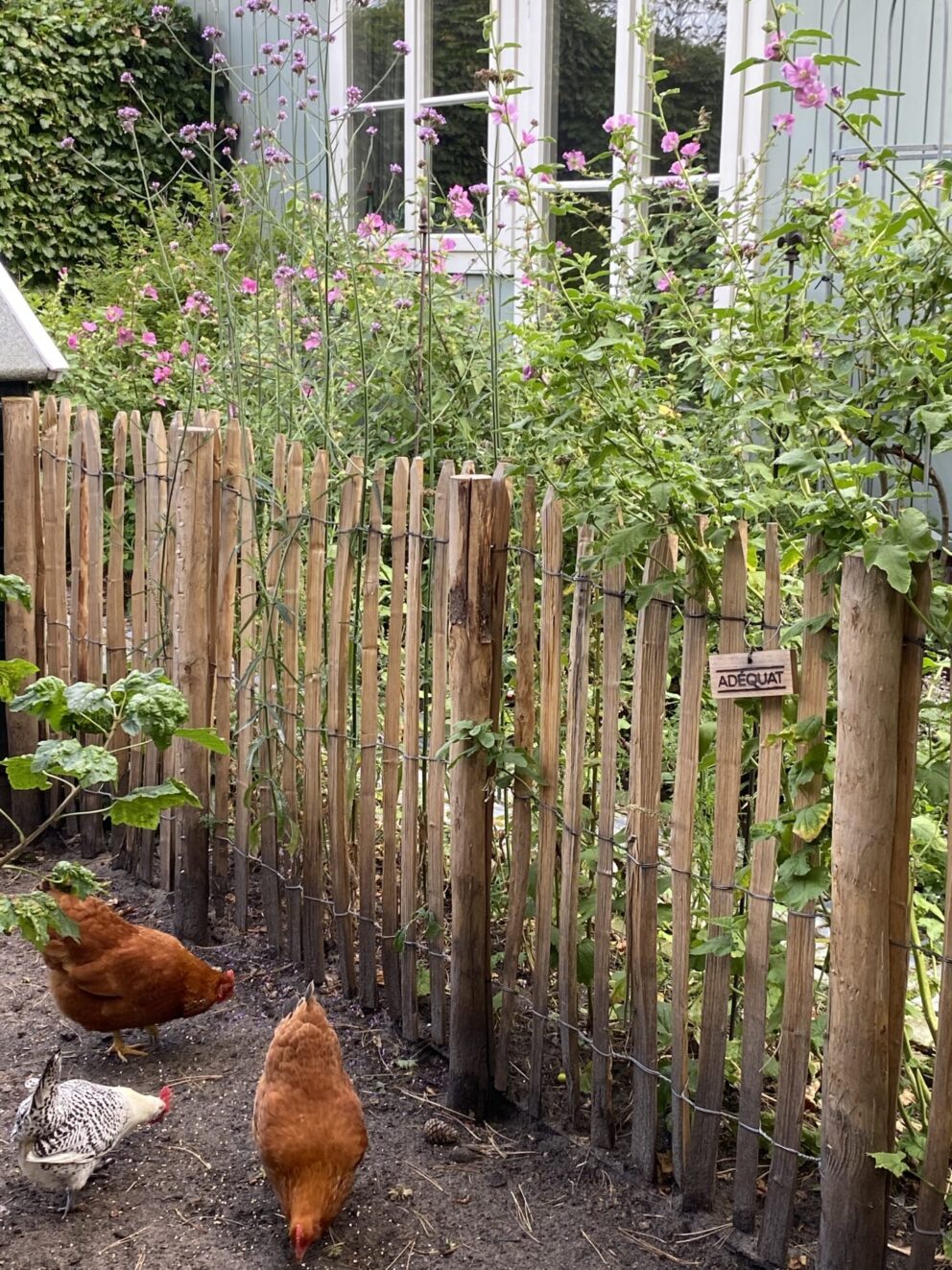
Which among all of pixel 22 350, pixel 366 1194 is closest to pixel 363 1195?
pixel 366 1194

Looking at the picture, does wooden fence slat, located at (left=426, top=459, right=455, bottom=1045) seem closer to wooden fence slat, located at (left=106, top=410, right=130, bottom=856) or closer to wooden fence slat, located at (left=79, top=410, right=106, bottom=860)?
wooden fence slat, located at (left=106, top=410, right=130, bottom=856)

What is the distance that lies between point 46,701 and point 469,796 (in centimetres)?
119

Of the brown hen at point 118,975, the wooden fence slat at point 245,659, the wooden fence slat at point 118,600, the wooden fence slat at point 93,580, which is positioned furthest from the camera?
the wooden fence slat at point 93,580

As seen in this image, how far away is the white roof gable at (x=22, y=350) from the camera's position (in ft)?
16.5

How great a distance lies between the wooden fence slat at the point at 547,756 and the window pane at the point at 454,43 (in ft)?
21.9

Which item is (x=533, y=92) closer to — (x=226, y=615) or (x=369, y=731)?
(x=226, y=615)

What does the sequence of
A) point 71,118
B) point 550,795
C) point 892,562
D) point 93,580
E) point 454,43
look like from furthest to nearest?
point 71,118 < point 454,43 < point 93,580 < point 550,795 < point 892,562

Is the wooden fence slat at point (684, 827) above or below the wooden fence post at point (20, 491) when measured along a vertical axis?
below

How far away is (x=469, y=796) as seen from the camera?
10.6ft

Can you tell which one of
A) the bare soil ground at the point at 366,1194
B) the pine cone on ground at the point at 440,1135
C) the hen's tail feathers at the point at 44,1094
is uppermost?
the hen's tail feathers at the point at 44,1094

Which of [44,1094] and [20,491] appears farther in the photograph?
[20,491]

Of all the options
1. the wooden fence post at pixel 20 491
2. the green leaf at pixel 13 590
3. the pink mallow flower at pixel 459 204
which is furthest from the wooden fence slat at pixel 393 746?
the wooden fence post at pixel 20 491

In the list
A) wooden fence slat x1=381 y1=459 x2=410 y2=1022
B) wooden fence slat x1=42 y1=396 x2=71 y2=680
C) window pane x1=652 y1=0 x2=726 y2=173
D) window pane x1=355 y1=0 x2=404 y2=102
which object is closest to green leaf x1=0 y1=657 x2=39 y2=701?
wooden fence slat x1=381 y1=459 x2=410 y2=1022

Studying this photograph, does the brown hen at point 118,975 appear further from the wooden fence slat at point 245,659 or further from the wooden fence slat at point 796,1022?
the wooden fence slat at point 796,1022
